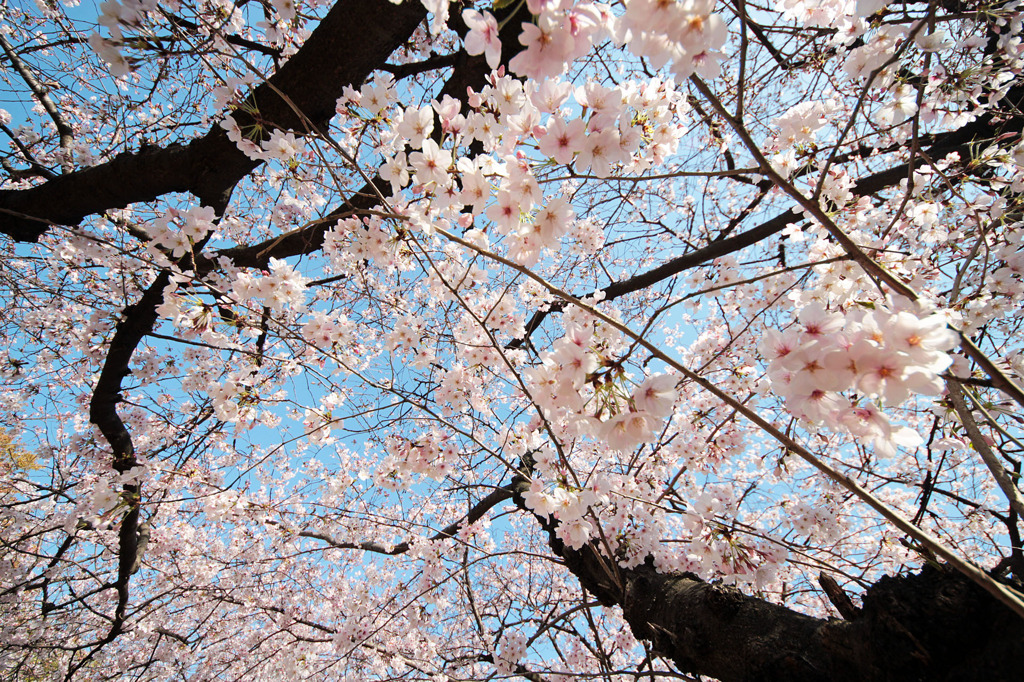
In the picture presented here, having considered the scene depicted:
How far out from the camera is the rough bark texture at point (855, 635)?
0.98 metres

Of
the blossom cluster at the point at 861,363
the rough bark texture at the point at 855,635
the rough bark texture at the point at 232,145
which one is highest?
the rough bark texture at the point at 232,145

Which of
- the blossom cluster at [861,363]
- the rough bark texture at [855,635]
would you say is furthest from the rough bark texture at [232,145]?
the rough bark texture at [855,635]

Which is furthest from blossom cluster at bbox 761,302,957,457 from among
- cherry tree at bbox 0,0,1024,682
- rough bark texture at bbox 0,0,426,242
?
rough bark texture at bbox 0,0,426,242

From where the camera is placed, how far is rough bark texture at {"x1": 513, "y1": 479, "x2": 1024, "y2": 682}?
98 cm

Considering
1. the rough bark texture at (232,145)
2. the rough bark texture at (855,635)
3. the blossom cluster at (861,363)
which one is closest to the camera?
the blossom cluster at (861,363)

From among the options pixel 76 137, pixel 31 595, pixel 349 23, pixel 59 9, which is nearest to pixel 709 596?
pixel 349 23

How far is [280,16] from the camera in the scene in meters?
2.16

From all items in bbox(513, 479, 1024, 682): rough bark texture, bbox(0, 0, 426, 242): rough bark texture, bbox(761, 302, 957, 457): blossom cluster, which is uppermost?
bbox(0, 0, 426, 242): rough bark texture

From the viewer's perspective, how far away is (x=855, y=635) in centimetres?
120

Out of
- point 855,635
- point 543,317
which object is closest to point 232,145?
point 543,317

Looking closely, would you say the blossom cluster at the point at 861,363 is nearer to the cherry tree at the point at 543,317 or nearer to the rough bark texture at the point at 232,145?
the cherry tree at the point at 543,317

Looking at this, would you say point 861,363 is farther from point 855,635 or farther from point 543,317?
point 543,317

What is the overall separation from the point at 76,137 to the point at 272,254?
2.53m

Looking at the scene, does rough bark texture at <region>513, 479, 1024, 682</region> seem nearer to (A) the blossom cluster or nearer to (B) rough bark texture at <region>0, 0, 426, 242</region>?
(A) the blossom cluster
